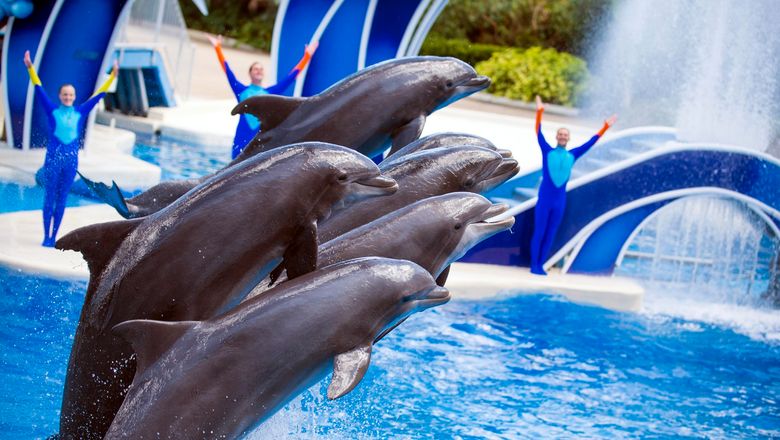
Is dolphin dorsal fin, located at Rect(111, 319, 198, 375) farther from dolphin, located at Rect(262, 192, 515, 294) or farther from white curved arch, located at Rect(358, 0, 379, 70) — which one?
white curved arch, located at Rect(358, 0, 379, 70)

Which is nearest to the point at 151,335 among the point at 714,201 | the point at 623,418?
the point at 623,418

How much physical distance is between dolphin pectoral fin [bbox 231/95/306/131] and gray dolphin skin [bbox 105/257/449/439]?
1193 millimetres

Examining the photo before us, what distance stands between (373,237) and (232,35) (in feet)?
148

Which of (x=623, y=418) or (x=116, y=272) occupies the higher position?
(x=116, y=272)

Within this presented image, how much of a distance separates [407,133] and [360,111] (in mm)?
382

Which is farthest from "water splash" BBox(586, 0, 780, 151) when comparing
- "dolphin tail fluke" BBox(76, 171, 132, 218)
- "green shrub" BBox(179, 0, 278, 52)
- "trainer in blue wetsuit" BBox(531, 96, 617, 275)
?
"green shrub" BBox(179, 0, 278, 52)

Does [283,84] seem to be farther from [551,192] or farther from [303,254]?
[303,254]

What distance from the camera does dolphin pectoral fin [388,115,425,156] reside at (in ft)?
18.0

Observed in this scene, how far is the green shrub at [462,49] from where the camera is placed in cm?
3953

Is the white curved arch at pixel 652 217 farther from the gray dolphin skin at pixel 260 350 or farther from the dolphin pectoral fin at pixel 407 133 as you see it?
the gray dolphin skin at pixel 260 350

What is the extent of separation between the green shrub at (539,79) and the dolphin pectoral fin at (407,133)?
3012cm

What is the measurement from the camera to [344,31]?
13711mm

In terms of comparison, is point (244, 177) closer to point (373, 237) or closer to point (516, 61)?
point (373, 237)

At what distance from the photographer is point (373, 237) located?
14.5 feet
